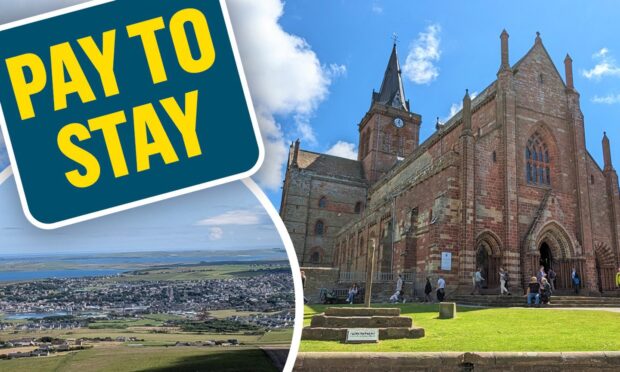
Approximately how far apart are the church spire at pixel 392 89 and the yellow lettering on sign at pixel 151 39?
5388 centimetres

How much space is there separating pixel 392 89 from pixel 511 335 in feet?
171

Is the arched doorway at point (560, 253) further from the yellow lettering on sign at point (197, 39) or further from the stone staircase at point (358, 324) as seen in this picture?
the yellow lettering on sign at point (197, 39)

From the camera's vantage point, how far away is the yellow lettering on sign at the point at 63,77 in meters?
2.05

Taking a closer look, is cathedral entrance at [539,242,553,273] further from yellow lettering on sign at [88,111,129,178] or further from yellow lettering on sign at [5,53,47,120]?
yellow lettering on sign at [5,53,47,120]

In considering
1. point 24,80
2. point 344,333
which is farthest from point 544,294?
point 24,80

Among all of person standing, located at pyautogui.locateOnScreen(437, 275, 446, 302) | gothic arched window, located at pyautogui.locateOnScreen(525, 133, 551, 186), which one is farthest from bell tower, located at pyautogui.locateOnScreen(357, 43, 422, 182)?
person standing, located at pyautogui.locateOnScreen(437, 275, 446, 302)

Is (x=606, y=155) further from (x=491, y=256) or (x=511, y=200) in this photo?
(x=491, y=256)

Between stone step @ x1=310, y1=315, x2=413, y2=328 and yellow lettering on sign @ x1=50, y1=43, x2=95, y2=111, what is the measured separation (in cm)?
868

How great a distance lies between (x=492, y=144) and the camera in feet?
76.8

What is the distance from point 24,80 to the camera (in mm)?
2070

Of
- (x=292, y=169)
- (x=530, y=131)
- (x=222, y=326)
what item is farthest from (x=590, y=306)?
(x=292, y=169)

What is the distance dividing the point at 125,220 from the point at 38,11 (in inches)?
48.2

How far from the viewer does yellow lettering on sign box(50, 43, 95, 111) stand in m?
2.05

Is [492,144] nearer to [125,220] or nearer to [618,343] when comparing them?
[618,343]
